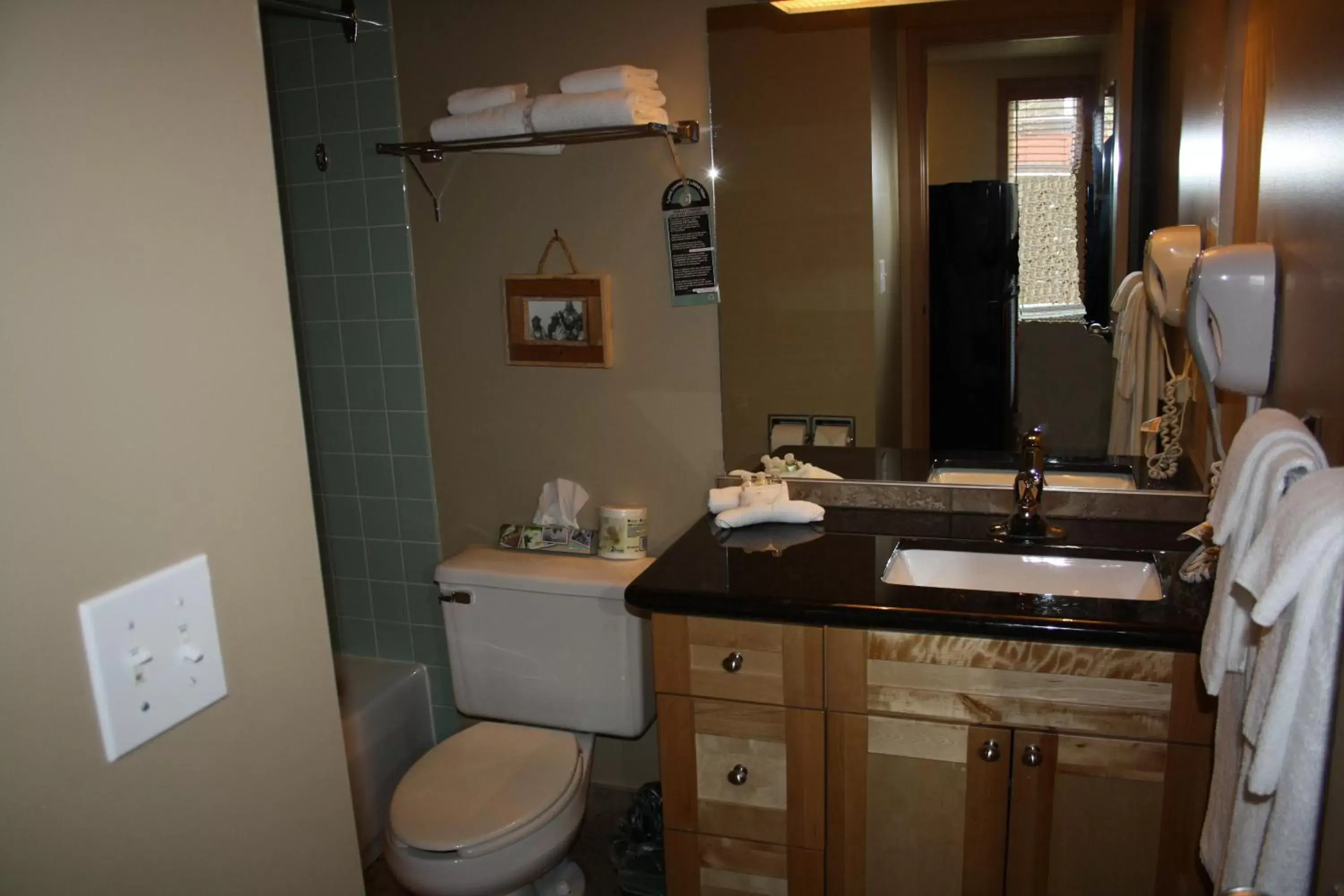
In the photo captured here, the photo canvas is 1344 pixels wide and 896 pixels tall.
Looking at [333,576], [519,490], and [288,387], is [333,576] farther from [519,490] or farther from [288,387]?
[288,387]

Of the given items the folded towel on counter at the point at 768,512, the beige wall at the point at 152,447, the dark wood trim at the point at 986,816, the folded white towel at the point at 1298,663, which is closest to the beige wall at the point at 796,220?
the folded towel on counter at the point at 768,512

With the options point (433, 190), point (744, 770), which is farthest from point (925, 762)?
point (433, 190)

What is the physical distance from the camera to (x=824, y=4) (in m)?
1.82

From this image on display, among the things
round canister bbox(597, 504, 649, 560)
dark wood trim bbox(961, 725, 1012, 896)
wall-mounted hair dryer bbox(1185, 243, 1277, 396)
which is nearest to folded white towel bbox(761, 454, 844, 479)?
round canister bbox(597, 504, 649, 560)

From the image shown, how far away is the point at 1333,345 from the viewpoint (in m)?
1.19

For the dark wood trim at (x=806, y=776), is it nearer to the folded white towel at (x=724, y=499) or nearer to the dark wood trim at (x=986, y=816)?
the dark wood trim at (x=986, y=816)

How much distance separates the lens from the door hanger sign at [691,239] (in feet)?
7.20

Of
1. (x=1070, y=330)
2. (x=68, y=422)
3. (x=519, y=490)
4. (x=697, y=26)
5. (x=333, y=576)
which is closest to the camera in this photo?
(x=68, y=422)

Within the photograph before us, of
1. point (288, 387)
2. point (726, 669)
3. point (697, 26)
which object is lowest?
point (726, 669)

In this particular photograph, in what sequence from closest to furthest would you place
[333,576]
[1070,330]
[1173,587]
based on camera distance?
[1173,587], [1070,330], [333,576]

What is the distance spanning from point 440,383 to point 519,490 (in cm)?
34

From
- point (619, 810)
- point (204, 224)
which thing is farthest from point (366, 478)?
point (204, 224)

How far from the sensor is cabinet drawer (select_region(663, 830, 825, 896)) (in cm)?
176

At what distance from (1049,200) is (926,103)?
31 cm
